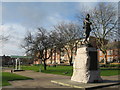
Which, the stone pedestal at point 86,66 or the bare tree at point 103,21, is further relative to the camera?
the bare tree at point 103,21

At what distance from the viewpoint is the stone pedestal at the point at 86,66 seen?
36.6ft

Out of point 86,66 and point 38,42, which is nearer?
point 86,66

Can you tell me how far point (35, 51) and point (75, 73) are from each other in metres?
17.0

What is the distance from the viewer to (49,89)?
365 inches

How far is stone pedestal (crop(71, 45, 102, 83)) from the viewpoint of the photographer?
11156mm

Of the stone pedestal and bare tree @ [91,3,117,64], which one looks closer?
the stone pedestal

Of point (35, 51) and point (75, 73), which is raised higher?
point (35, 51)

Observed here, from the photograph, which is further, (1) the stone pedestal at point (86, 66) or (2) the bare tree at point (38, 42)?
(2) the bare tree at point (38, 42)

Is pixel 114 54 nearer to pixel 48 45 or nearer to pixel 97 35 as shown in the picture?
pixel 97 35

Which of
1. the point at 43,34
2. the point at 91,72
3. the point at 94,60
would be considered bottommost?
the point at 91,72

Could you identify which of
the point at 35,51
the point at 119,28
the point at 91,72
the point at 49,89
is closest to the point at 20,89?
the point at 49,89

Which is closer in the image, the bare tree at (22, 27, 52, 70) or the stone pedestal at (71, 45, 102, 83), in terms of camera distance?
the stone pedestal at (71, 45, 102, 83)

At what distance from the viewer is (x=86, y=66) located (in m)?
11.3

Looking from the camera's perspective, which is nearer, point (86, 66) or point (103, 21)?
point (86, 66)
